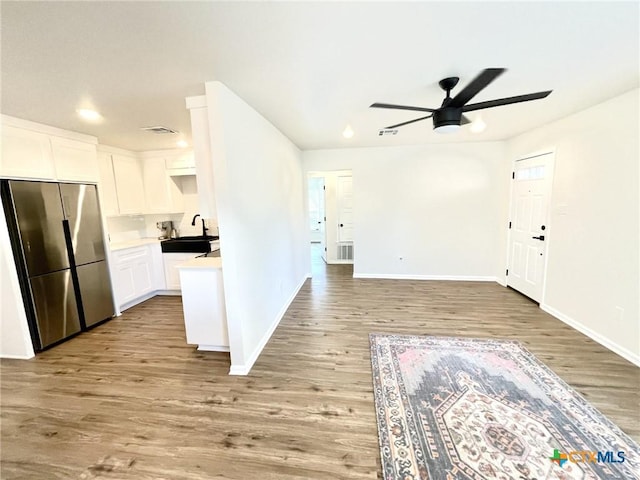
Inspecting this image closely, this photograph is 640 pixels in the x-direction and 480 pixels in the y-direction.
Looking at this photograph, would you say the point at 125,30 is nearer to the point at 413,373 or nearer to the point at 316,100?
the point at 316,100

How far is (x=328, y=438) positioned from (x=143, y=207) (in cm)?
462

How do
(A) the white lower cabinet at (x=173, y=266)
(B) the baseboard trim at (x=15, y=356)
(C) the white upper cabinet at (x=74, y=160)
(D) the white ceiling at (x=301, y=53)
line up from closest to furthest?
(D) the white ceiling at (x=301, y=53) → (B) the baseboard trim at (x=15, y=356) → (C) the white upper cabinet at (x=74, y=160) → (A) the white lower cabinet at (x=173, y=266)

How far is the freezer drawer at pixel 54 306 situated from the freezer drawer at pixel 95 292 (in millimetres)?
113

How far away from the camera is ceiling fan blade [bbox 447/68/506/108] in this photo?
5.20 feet

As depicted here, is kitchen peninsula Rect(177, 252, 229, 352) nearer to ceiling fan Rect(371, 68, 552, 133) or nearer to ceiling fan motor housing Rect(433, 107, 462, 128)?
ceiling fan Rect(371, 68, 552, 133)

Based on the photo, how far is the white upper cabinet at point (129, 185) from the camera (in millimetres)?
4137

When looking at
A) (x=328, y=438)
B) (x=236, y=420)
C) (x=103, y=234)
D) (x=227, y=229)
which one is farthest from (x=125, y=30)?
(x=103, y=234)

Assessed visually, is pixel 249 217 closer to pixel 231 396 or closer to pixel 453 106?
pixel 231 396

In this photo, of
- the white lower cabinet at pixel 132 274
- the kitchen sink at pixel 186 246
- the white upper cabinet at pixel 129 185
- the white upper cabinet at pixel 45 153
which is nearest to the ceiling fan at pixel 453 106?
the kitchen sink at pixel 186 246

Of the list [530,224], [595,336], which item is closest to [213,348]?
[595,336]

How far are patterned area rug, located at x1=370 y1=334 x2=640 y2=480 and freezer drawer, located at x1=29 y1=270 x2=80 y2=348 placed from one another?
355 cm

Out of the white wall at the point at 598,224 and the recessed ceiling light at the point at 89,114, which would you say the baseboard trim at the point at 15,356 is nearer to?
the recessed ceiling light at the point at 89,114

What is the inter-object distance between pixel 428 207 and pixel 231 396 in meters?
4.26

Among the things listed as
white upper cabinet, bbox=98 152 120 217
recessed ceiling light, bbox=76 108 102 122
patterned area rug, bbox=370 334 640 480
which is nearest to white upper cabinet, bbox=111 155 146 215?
white upper cabinet, bbox=98 152 120 217
